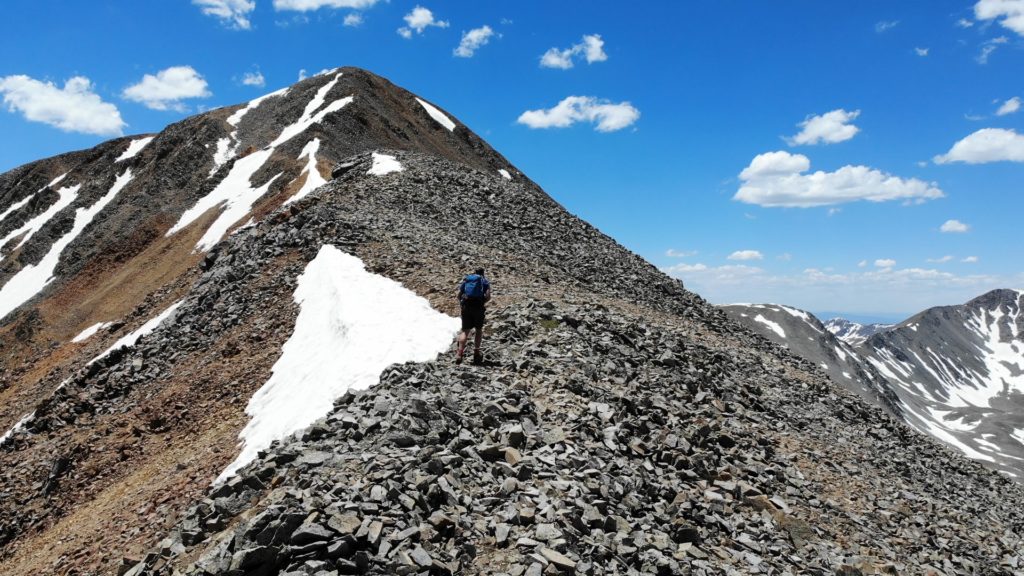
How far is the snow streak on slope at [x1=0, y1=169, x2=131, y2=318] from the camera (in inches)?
2921

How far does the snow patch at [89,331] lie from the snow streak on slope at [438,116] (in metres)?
64.0

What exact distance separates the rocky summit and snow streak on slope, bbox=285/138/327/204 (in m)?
8.97

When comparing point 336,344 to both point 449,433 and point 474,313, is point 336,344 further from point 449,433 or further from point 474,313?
point 449,433

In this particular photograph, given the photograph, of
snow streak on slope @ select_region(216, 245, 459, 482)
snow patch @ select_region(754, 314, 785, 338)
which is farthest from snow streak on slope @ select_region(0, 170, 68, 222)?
snow patch @ select_region(754, 314, 785, 338)

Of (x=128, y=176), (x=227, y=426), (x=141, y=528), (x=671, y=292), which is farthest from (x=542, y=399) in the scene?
(x=128, y=176)

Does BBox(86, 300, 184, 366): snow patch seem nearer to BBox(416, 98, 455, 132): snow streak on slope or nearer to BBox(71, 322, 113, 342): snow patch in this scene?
BBox(71, 322, 113, 342): snow patch

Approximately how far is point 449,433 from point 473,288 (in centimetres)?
566

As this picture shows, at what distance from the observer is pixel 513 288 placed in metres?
24.3

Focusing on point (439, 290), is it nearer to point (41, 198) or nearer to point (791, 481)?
point (791, 481)

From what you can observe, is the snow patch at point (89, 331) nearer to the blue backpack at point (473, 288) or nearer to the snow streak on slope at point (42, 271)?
the snow streak on slope at point (42, 271)

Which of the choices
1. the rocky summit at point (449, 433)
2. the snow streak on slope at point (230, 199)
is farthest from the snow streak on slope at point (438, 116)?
the rocky summit at point (449, 433)

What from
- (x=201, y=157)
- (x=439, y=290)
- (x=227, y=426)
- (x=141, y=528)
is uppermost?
(x=201, y=157)

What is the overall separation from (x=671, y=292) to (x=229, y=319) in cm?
2436

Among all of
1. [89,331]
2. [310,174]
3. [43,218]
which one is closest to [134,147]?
[43,218]
